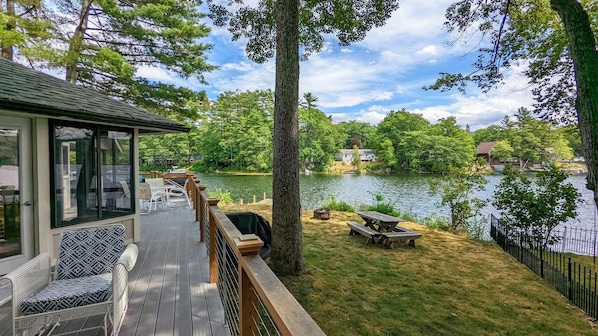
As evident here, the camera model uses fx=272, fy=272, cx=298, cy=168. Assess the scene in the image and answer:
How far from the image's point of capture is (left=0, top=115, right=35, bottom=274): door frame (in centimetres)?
327

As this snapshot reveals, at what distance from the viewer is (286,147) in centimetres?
419

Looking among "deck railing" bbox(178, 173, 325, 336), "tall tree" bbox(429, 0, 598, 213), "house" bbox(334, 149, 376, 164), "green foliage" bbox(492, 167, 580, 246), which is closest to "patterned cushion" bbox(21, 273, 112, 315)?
"deck railing" bbox(178, 173, 325, 336)

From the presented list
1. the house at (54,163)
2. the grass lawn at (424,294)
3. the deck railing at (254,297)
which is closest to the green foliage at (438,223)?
the grass lawn at (424,294)

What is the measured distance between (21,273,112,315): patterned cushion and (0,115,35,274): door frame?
1507 millimetres

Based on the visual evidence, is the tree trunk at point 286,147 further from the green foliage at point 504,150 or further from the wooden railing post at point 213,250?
the green foliage at point 504,150

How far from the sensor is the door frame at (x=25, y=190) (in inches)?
129

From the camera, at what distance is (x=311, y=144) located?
40562mm

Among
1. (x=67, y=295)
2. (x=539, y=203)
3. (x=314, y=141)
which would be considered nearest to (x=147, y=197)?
(x=67, y=295)

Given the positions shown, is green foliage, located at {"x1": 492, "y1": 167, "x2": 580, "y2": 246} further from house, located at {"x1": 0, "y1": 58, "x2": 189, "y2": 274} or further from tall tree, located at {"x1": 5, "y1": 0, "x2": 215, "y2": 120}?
tall tree, located at {"x1": 5, "y1": 0, "x2": 215, "y2": 120}

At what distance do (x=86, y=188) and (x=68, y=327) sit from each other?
2.29 m

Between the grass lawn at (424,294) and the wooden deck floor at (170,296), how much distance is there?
140 cm

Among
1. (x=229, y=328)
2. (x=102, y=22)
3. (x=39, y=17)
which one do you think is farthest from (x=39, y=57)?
(x=229, y=328)

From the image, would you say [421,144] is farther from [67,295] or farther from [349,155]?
[67,295]

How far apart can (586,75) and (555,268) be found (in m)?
4.26
